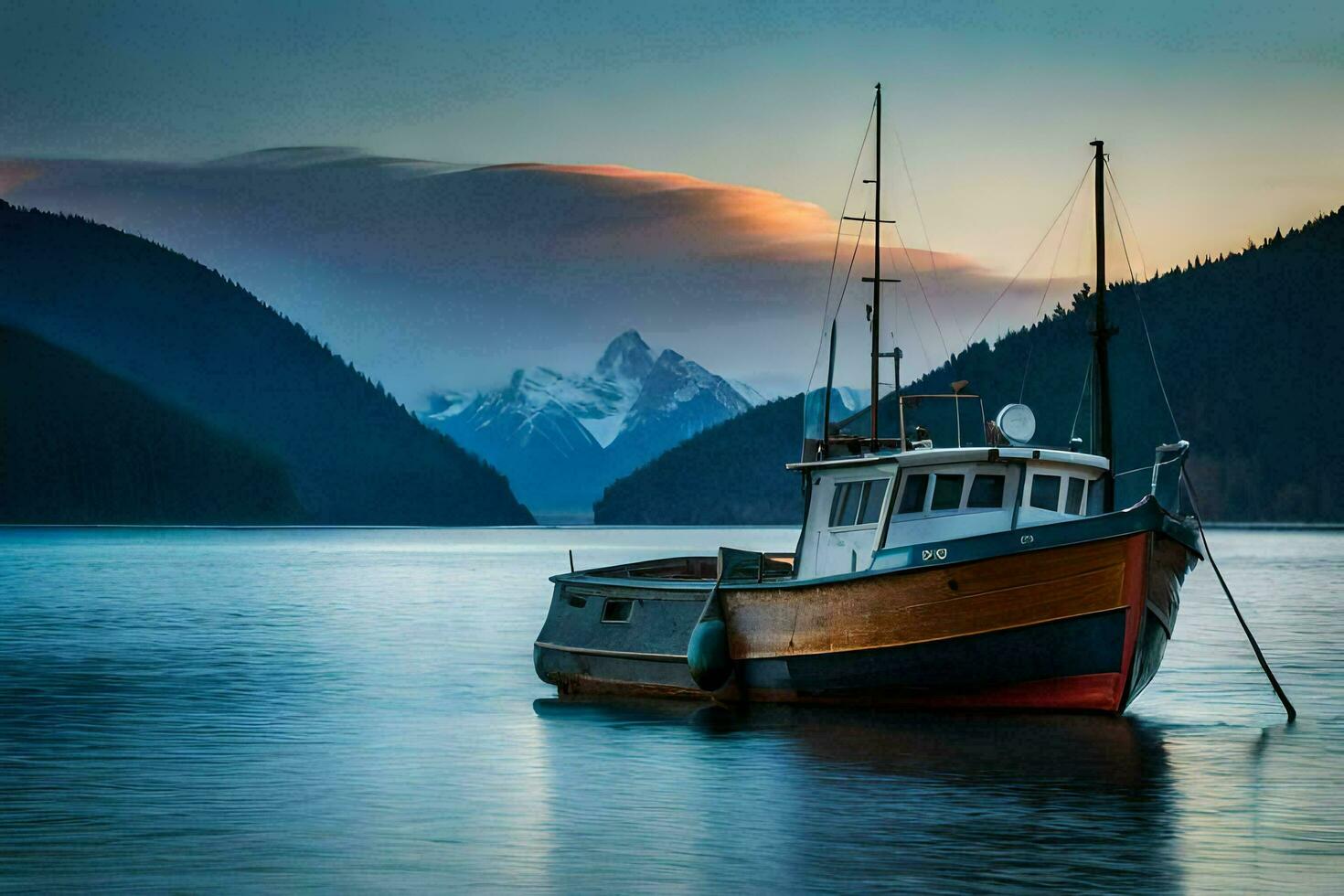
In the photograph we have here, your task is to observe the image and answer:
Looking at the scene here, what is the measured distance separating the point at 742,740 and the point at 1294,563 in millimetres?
125824

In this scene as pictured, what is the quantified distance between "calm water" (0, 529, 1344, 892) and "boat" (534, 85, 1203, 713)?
957mm

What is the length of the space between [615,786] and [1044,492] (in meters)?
10.1

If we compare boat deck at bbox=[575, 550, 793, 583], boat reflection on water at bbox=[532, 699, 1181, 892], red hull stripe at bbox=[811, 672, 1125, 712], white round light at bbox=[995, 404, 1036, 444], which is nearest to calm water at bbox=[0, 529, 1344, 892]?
boat reflection on water at bbox=[532, 699, 1181, 892]

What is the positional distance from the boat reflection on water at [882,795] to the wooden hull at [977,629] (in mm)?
693

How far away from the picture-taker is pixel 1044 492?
30781 millimetres

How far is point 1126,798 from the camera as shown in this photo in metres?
23.8

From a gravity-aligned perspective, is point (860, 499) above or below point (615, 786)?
above

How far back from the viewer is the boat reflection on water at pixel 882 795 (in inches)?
752

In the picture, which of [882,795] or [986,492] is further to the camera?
[986,492]

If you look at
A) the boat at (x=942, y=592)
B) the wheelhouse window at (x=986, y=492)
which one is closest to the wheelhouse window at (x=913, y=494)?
the boat at (x=942, y=592)

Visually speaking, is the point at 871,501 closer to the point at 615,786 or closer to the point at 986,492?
the point at 986,492

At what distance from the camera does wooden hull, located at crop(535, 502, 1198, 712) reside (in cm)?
Answer: 2853

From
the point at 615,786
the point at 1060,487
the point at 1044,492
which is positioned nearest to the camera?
the point at 615,786

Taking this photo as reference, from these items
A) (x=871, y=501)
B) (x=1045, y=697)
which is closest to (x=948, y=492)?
(x=871, y=501)
